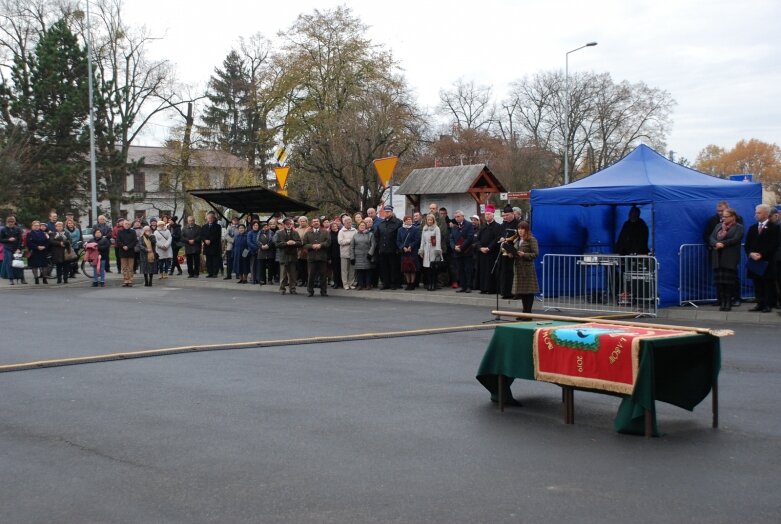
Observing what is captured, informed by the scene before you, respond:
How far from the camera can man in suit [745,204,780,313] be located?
53.7ft

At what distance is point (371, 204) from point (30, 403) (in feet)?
93.1

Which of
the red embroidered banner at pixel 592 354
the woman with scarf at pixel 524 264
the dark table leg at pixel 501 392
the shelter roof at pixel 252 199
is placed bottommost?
the dark table leg at pixel 501 392

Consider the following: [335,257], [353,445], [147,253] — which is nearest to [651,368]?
[353,445]

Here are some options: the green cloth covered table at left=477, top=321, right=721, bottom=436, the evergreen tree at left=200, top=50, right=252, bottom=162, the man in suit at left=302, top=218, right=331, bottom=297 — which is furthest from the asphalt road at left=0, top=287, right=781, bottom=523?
the evergreen tree at left=200, top=50, right=252, bottom=162

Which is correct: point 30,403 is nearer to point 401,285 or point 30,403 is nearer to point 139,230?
point 401,285

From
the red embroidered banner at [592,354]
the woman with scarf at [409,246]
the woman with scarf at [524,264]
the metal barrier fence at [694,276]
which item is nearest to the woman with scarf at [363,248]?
the woman with scarf at [409,246]

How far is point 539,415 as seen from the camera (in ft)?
27.3

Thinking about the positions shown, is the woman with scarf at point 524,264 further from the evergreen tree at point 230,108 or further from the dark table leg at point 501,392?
the evergreen tree at point 230,108

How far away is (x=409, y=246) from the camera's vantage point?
22.4 meters

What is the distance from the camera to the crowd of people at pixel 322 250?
830 inches

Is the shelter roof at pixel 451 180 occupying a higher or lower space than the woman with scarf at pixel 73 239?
higher

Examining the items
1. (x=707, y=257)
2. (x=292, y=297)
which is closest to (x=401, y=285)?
(x=292, y=297)

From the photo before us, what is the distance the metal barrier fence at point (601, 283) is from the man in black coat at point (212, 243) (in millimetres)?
13077

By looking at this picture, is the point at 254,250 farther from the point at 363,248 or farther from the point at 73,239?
the point at 73,239
